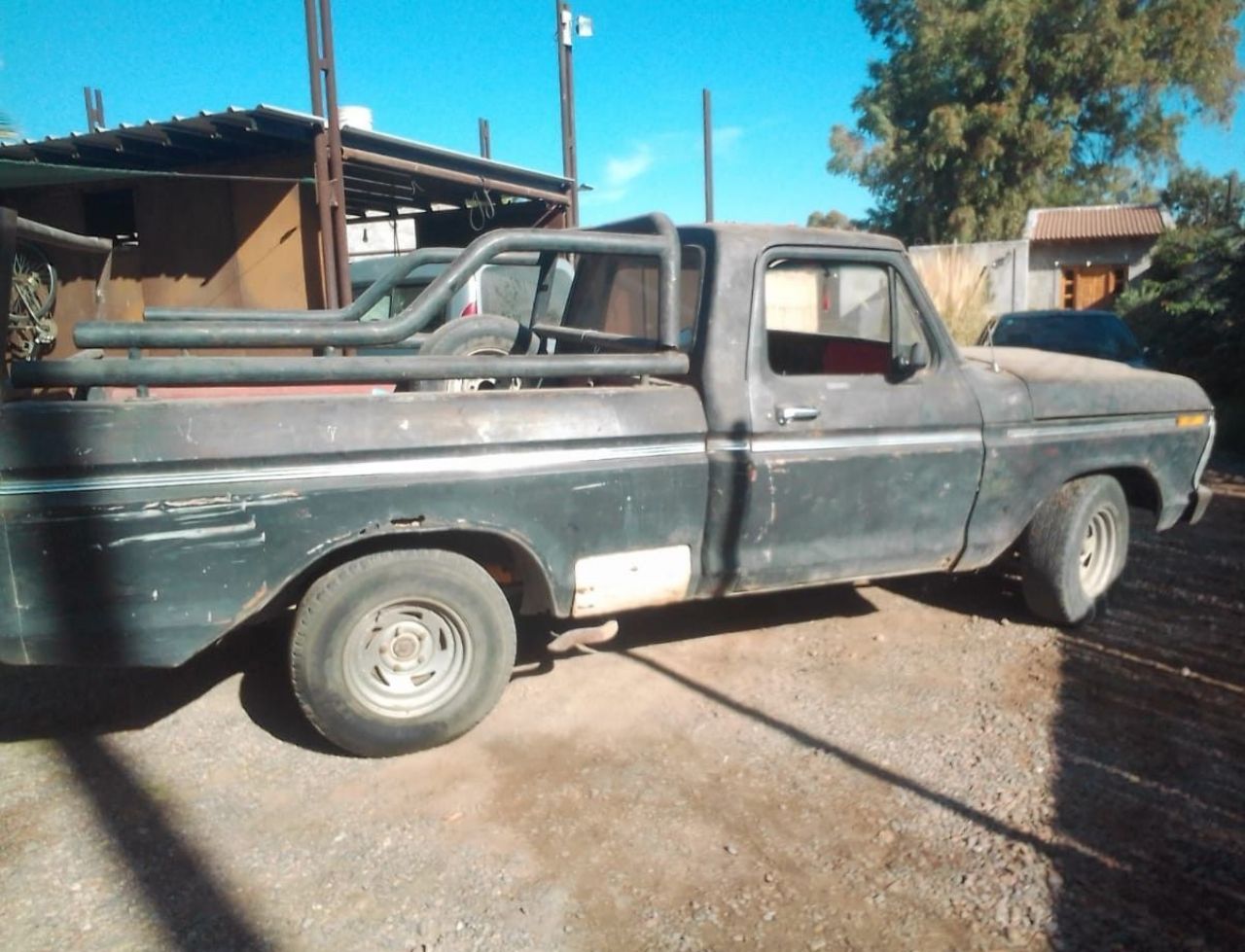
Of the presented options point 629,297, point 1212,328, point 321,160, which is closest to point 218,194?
point 321,160

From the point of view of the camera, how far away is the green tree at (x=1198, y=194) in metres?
33.2

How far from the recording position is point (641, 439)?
360cm

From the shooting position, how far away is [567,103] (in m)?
14.5

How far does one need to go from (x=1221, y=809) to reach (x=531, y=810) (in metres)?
2.25

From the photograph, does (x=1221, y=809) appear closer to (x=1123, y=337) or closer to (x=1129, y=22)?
(x=1123, y=337)

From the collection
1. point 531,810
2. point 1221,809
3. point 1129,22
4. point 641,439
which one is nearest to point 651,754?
point 531,810

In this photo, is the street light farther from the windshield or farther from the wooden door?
the wooden door

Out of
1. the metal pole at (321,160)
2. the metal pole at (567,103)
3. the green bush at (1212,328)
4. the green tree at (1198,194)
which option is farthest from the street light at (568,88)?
the green tree at (1198,194)

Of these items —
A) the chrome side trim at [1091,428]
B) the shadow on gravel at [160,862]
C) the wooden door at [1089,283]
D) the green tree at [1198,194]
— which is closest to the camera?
the shadow on gravel at [160,862]

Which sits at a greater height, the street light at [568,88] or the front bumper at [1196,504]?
the street light at [568,88]

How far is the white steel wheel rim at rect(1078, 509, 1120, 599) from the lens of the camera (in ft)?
15.9

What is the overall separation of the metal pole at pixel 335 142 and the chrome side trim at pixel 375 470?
24.7 feet

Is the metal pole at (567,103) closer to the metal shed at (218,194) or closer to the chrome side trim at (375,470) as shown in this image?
the metal shed at (218,194)

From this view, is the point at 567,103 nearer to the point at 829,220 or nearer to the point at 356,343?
the point at 356,343
